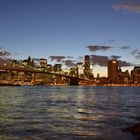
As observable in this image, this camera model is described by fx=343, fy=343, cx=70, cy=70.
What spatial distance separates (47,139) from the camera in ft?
52.1

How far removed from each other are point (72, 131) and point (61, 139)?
253cm

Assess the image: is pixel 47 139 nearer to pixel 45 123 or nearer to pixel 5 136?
pixel 5 136

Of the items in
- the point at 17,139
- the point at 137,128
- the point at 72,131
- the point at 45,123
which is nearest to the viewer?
the point at 17,139

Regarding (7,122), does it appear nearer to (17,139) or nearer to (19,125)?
(19,125)

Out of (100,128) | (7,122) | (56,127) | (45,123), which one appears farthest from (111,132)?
(7,122)

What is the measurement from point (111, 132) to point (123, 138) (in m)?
2.04

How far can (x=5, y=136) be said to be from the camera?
16.3 m

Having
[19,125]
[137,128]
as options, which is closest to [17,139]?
[19,125]

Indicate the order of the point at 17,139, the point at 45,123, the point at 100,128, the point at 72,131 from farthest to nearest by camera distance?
the point at 45,123 → the point at 100,128 → the point at 72,131 → the point at 17,139

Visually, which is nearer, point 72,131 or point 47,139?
point 47,139

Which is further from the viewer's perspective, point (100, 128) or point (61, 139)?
point (100, 128)

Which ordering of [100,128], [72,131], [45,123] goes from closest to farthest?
[72,131]
[100,128]
[45,123]

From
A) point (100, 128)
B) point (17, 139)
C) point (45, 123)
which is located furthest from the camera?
point (45, 123)

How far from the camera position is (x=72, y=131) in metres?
18.2
